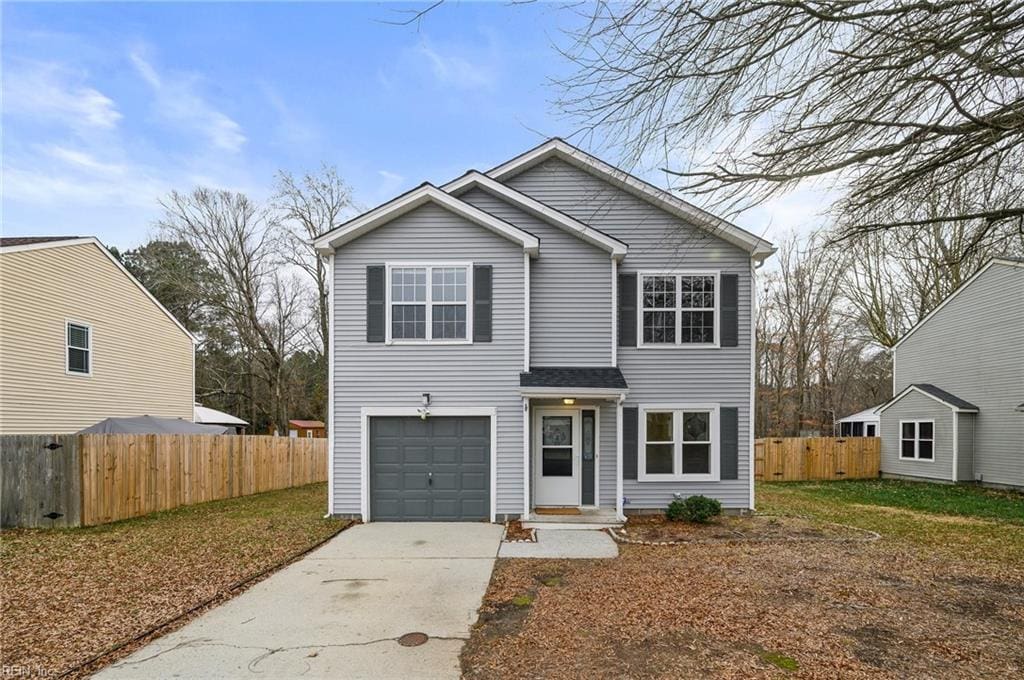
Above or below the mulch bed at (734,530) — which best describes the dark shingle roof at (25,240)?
above

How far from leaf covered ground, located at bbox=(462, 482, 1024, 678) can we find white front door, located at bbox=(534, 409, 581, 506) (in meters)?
2.65

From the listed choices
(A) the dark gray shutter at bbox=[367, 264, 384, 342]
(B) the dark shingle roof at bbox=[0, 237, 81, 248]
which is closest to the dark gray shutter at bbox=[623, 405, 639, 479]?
(A) the dark gray shutter at bbox=[367, 264, 384, 342]

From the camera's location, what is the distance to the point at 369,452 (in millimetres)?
10516

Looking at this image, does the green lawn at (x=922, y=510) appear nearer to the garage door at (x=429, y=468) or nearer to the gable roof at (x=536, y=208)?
the garage door at (x=429, y=468)

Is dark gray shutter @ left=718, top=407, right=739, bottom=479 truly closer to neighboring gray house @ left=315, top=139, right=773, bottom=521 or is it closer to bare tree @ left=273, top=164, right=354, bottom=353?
neighboring gray house @ left=315, top=139, right=773, bottom=521

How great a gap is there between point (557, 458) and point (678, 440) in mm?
2444

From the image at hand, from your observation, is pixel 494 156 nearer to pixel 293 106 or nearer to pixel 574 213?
pixel 574 213

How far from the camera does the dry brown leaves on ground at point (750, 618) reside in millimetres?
4465

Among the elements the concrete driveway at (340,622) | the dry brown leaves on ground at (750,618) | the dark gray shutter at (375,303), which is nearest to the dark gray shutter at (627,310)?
the dry brown leaves on ground at (750,618)

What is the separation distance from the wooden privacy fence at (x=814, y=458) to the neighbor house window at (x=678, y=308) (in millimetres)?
11409

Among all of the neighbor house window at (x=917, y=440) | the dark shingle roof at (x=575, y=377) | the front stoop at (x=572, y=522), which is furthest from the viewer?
the neighbor house window at (x=917, y=440)

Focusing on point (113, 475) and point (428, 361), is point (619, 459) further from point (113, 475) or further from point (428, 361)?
point (113, 475)

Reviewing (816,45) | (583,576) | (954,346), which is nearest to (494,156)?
(816,45)

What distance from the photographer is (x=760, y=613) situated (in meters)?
5.55
